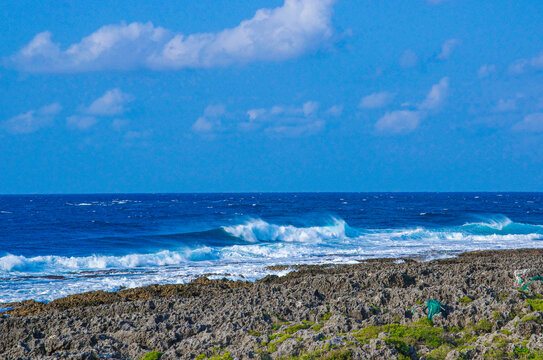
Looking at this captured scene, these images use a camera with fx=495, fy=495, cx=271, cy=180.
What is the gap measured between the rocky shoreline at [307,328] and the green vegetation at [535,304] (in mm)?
16

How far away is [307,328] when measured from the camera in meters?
8.24

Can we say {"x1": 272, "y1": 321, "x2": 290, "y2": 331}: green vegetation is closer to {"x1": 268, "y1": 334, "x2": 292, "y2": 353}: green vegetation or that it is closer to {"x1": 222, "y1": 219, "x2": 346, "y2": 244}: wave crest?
{"x1": 268, "y1": 334, "x2": 292, "y2": 353}: green vegetation

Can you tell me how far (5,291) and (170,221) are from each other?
33.8m

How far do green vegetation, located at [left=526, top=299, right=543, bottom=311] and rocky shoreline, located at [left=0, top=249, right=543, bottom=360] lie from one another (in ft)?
0.05

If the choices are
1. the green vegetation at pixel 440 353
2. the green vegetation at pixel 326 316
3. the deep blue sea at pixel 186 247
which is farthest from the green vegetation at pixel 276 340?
the deep blue sea at pixel 186 247

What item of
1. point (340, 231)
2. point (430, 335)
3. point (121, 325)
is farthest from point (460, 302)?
point (340, 231)

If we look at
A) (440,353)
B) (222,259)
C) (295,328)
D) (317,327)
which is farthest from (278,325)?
(222,259)

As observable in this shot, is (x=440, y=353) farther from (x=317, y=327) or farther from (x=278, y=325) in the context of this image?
(x=278, y=325)

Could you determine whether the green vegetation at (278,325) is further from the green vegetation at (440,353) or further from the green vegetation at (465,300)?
the green vegetation at (465,300)

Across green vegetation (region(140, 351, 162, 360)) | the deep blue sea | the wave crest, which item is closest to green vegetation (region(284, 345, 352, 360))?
green vegetation (region(140, 351, 162, 360))

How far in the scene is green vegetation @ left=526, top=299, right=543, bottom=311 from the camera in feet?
27.2

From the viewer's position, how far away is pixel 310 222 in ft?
169

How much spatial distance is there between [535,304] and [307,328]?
13.1ft

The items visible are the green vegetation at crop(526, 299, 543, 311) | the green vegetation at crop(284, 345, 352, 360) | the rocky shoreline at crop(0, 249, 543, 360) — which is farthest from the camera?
the green vegetation at crop(526, 299, 543, 311)
